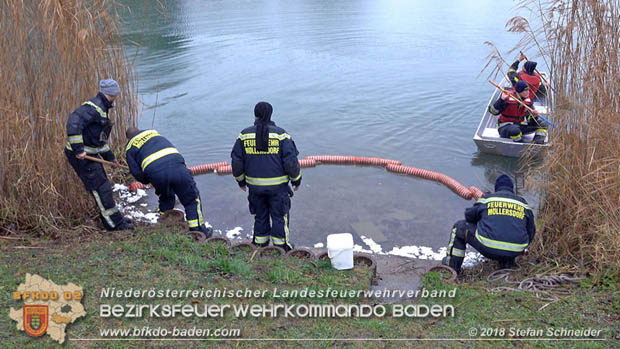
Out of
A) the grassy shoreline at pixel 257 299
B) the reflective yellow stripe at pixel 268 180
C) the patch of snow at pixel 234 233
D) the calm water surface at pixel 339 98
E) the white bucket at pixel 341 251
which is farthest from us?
the calm water surface at pixel 339 98

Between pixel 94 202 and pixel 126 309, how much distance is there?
3.06 m

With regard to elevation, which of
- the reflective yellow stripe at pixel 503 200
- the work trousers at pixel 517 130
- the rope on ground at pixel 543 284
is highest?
the reflective yellow stripe at pixel 503 200

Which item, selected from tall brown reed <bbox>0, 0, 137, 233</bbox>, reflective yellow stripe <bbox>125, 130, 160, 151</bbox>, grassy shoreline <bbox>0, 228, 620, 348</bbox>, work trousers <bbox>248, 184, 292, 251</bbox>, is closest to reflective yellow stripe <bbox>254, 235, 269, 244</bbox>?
work trousers <bbox>248, 184, 292, 251</bbox>

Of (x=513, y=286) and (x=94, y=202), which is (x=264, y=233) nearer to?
(x=94, y=202)

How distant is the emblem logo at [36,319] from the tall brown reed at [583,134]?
198 inches

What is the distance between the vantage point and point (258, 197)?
6176 mm

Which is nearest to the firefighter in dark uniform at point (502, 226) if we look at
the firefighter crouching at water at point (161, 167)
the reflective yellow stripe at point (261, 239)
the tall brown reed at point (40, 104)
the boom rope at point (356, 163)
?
the reflective yellow stripe at point (261, 239)

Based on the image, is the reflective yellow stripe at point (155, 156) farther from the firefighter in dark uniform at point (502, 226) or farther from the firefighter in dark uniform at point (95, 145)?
the firefighter in dark uniform at point (502, 226)

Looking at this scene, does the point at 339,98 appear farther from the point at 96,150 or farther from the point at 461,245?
the point at 461,245

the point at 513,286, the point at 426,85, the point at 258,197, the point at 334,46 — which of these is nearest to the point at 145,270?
the point at 258,197

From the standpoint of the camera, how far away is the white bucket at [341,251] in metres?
5.19

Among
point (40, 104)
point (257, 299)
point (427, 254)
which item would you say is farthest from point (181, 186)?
point (427, 254)

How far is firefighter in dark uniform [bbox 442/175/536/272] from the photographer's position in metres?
5.39

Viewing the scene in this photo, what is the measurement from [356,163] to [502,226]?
4.61 m
